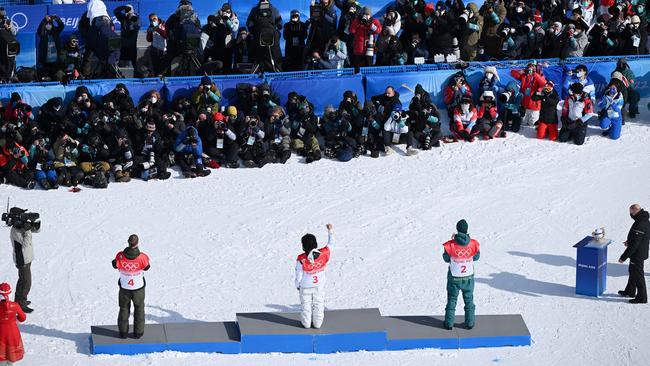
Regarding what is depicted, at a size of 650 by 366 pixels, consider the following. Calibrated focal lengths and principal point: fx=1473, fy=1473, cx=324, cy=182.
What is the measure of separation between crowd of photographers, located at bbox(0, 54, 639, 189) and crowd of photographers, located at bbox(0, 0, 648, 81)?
1.20 m

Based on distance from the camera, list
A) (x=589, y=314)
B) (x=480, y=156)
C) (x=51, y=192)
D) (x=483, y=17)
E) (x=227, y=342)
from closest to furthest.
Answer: (x=227, y=342) → (x=589, y=314) → (x=51, y=192) → (x=480, y=156) → (x=483, y=17)

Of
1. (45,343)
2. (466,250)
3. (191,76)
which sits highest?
(191,76)

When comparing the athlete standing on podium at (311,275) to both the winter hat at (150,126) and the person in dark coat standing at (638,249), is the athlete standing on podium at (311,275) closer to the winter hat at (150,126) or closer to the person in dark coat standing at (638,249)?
the person in dark coat standing at (638,249)

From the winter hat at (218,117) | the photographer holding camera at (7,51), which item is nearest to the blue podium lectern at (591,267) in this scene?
the winter hat at (218,117)

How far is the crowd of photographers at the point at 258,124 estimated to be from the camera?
2516cm

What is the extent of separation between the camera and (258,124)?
25.9 meters

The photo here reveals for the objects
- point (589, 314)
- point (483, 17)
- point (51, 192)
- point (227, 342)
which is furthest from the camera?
point (483, 17)

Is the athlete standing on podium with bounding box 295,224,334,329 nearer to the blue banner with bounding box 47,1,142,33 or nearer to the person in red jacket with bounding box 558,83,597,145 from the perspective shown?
the person in red jacket with bounding box 558,83,597,145

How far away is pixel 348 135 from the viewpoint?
2628 centimetres

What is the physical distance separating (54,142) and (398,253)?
259 inches

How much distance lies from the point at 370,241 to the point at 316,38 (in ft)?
20.5

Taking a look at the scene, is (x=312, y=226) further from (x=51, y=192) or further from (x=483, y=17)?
(x=483, y=17)

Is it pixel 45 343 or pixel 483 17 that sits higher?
pixel 483 17

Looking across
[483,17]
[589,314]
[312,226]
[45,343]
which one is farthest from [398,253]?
[483,17]
